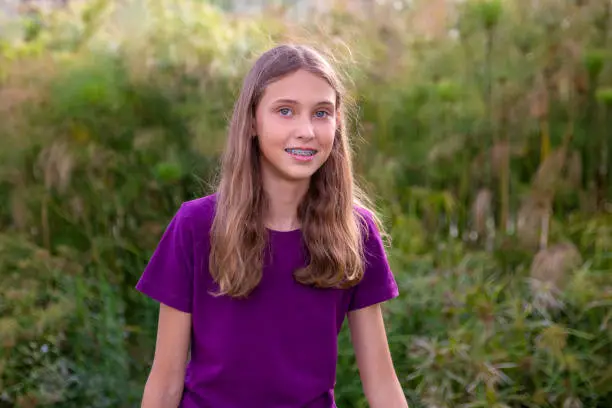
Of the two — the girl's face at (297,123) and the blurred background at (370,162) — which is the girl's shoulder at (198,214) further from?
the blurred background at (370,162)

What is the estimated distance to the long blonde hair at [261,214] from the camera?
2.12 m

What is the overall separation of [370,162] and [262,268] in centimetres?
246

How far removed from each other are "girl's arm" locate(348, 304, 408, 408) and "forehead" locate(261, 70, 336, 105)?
0.50 m

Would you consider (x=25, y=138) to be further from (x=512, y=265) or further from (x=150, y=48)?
(x=512, y=265)

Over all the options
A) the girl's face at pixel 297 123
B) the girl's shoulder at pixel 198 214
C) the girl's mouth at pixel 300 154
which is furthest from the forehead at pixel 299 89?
the girl's shoulder at pixel 198 214

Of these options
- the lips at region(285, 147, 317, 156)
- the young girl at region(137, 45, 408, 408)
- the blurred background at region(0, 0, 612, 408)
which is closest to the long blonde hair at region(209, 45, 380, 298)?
the young girl at region(137, 45, 408, 408)

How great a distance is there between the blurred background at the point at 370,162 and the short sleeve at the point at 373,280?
154cm

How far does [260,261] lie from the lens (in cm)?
214

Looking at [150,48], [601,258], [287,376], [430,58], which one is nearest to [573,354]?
[601,258]

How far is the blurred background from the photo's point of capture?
12.9ft

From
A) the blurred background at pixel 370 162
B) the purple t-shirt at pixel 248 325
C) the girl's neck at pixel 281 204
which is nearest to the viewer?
the purple t-shirt at pixel 248 325

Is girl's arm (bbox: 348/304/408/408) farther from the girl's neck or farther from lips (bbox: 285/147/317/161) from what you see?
lips (bbox: 285/147/317/161)

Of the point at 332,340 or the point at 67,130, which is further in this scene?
the point at 67,130

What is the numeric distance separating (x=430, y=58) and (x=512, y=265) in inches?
40.4
